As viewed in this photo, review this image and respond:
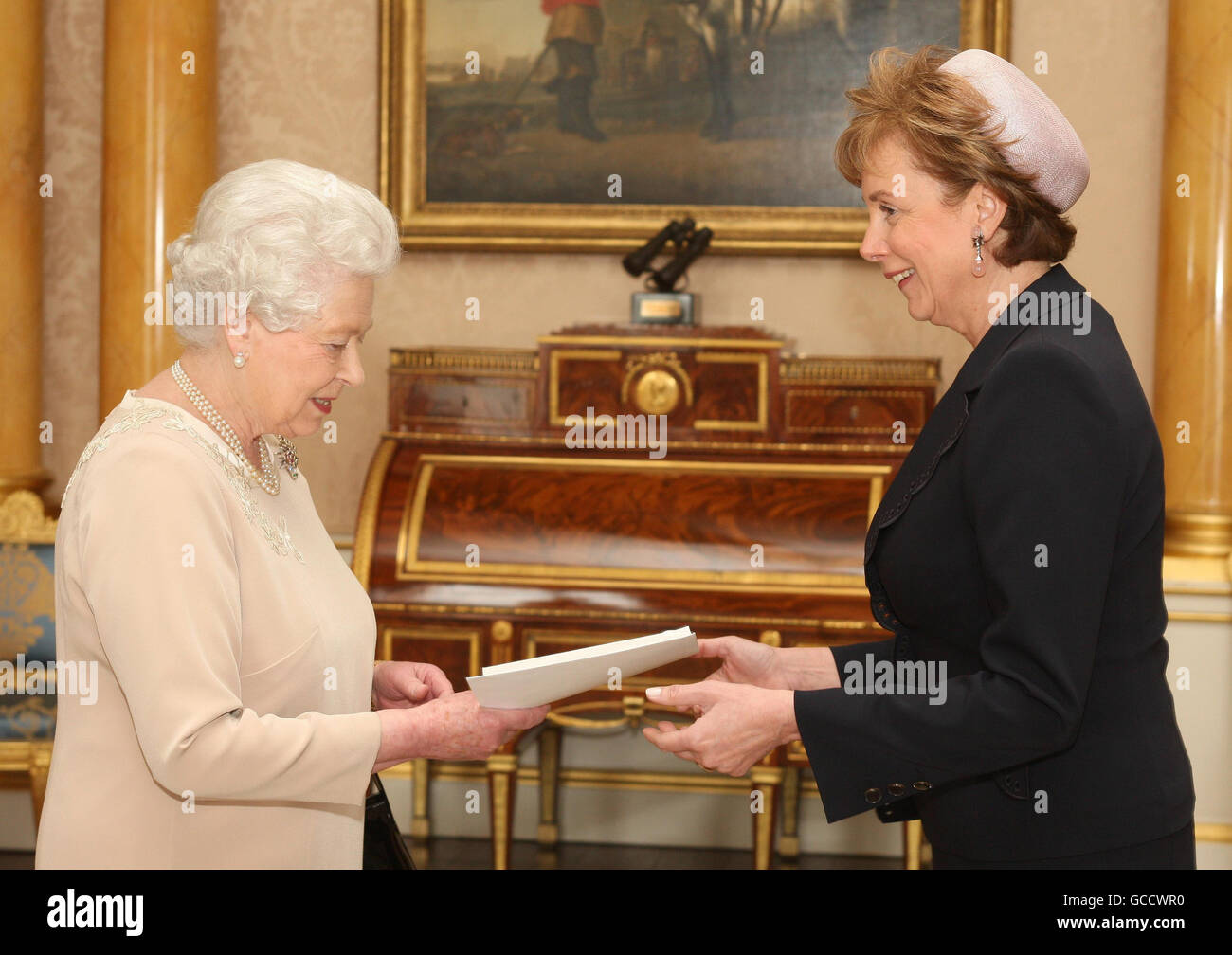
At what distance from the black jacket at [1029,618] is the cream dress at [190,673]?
2.44 feet

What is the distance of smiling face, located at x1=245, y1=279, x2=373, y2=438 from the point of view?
190 cm

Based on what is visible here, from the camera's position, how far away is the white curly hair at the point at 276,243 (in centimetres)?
183

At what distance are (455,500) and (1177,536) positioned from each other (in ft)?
8.77

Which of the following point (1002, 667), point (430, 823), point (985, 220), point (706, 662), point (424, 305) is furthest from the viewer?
point (424, 305)

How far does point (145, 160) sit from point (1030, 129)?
411cm

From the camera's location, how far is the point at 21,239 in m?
4.99

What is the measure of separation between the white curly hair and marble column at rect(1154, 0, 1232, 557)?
362 cm

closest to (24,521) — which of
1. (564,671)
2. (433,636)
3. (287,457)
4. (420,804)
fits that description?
(433,636)

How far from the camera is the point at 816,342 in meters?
5.07

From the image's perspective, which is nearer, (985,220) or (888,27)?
(985,220)

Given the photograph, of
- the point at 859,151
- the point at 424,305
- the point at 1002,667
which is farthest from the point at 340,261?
the point at 424,305

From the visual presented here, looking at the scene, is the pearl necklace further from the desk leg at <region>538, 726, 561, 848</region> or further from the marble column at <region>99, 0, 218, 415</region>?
the marble column at <region>99, 0, 218, 415</region>

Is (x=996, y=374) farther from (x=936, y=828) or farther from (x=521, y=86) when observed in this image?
(x=521, y=86)

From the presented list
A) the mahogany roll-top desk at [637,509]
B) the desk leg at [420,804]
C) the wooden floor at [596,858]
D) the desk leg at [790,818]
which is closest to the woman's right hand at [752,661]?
the mahogany roll-top desk at [637,509]
